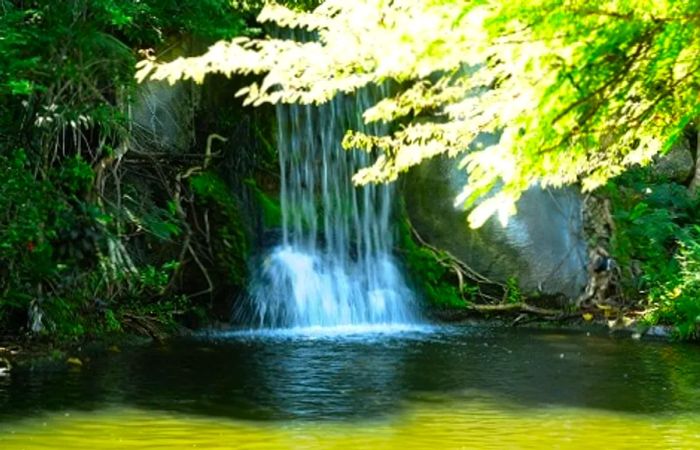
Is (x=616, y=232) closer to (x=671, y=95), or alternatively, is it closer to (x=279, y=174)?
(x=279, y=174)

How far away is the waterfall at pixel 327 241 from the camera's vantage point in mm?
13953

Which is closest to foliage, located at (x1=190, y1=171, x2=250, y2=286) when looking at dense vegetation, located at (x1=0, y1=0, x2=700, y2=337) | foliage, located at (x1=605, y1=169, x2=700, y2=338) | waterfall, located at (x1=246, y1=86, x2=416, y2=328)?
dense vegetation, located at (x1=0, y1=0, x2=700, y2=337)

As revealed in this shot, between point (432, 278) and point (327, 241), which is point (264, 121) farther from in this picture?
point (432, 278)

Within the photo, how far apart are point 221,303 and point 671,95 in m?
11.2

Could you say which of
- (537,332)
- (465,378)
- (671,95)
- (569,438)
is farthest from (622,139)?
(537,332)

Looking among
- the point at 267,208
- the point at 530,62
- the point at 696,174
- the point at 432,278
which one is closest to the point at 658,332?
the point at 432,278

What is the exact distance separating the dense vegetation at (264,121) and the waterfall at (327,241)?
461 mm

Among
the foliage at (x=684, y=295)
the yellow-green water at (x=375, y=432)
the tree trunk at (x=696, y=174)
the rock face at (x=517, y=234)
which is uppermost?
the tree trunk at (x=696, y=174)

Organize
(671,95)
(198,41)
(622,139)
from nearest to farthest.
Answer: (671,95) → (622,139) → (198,41)

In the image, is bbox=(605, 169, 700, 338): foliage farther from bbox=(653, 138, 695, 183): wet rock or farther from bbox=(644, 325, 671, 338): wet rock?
bbox=(653, 138, 695, 183): wet rock

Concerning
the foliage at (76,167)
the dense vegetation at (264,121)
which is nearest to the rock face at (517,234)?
the dense vegetation at (264,121)

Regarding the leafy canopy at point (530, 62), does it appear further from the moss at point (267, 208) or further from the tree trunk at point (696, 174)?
the tree trunk at point (696, 174)

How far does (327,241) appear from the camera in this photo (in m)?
15.3

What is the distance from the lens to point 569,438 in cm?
641
